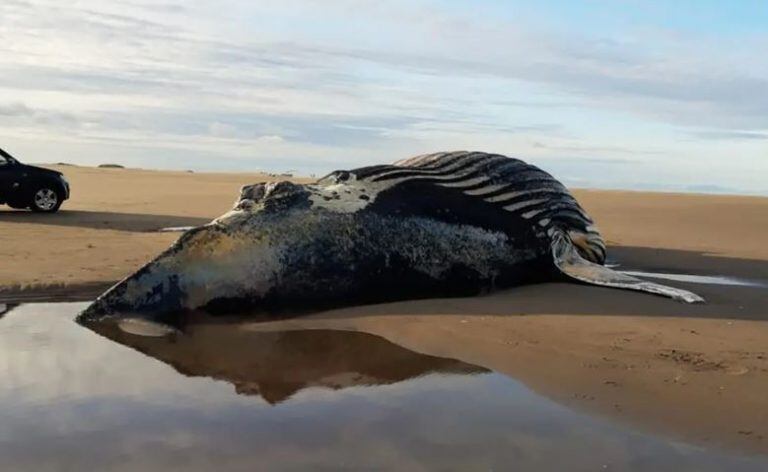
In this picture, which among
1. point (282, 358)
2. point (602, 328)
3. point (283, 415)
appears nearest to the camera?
point (283, 415)

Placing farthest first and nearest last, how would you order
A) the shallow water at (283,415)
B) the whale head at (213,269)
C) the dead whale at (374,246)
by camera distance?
1. the dead whale at (374,246)
2. the whale head at (213,269)
3. the shallow water at (283,415)

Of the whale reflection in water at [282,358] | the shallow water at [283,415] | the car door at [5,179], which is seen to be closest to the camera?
the shallow water at [283,415]

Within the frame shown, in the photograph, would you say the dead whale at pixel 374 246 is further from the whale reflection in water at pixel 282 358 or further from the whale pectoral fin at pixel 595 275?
the whale reflection in water at pixel 282 358

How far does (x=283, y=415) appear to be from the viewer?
14.0 feet

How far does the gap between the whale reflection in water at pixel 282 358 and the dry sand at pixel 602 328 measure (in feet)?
0.71

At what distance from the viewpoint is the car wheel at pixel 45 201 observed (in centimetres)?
1842

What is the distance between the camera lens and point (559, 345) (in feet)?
18.7

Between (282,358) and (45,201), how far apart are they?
1464cm

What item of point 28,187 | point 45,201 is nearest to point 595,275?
point 45,201

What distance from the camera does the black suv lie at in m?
18.3

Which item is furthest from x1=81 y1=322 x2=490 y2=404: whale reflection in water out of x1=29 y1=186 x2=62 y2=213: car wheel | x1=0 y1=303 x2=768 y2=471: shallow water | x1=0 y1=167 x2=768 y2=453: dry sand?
x1=29 y1=186 x2=62 y2=213: car wheel

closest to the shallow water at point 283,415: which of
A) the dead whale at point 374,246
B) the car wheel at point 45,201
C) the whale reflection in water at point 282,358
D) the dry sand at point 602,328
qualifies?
the whale reflection in water at point 282,358

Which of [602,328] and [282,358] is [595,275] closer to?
[602,328]

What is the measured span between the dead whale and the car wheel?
1224 centimetres
